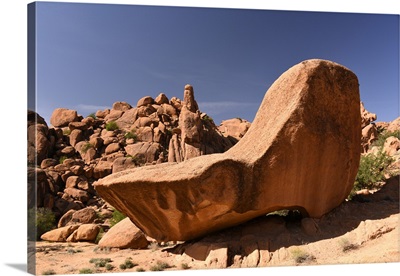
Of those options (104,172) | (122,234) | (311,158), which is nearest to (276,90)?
(311,158)

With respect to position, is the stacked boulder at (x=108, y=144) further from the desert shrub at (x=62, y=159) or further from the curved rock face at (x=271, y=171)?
the curved rock face at (x=271, y=171)

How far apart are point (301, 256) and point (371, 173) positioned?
7009 millimetres

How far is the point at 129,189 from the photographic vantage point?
8.94 m

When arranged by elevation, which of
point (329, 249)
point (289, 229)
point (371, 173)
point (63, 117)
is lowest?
point (329, 249)

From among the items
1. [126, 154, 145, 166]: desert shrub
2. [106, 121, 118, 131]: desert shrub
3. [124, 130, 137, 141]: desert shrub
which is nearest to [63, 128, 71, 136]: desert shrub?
[106, 121, 118, 131]: desert shrub

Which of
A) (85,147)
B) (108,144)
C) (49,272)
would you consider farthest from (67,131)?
(49,272)

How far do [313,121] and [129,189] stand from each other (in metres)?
4.49

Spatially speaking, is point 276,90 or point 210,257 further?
point 276,90

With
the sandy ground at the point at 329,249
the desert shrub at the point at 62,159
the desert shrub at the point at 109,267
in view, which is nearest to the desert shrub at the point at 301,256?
the sandy ground at the point at 329,249

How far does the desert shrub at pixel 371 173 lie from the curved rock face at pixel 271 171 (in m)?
3.83

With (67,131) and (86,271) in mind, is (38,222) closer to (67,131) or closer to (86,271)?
(86,271)

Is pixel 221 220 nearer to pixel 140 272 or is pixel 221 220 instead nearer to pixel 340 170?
pixel 140 272

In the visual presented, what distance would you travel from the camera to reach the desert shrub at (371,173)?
555 inches

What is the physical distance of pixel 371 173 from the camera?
48.0 ft
